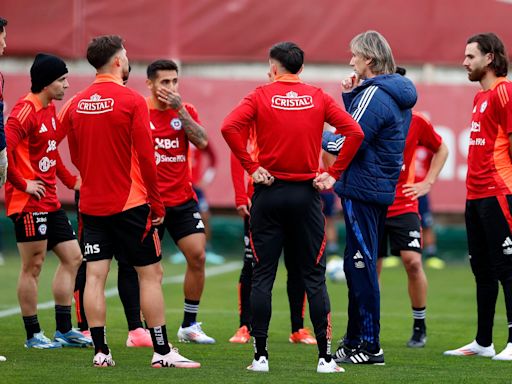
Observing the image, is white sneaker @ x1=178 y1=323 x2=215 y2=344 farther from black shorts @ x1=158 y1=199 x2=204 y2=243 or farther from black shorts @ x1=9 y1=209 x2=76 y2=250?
black shorts @ x1=9 y1=209 x2=76 y2=250

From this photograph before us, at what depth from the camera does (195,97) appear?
19750mm

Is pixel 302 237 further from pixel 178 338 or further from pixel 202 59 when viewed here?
pixel 202 59

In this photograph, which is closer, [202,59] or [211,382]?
[211,382]

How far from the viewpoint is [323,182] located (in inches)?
291

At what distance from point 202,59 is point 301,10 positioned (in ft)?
6.73

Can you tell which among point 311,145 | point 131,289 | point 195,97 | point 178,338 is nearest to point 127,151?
point 311,145

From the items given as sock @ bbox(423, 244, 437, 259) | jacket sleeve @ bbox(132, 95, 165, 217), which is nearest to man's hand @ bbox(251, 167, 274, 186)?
jacket sleeve @ bbox(132, 95, 165, 217)

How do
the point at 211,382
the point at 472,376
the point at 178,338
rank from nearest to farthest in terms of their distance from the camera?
the point at 211,382
the point at 472,376
the point at 178,338

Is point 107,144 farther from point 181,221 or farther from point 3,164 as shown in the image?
point 181,221

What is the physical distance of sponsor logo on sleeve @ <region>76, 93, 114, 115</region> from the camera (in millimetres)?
7332

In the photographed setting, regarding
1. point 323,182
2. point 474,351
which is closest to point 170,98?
point 323,182

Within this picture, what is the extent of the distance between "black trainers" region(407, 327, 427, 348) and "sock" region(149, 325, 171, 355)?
2.56m

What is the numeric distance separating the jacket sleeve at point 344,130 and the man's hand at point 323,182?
6 cm

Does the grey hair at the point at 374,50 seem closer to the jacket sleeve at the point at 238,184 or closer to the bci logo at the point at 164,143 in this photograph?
the jacket sleeve at the point at 238,184
